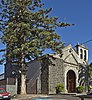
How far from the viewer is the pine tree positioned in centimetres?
3206

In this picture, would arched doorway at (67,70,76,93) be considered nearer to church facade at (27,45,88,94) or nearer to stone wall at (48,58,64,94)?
church facade at (27,45,88,94)

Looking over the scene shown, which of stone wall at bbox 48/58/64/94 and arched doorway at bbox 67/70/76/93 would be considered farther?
arched doorway at bbox 67/70/76/93

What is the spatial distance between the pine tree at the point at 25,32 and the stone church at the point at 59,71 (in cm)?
316

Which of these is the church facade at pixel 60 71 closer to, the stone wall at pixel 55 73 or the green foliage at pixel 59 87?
the stone wall at pixel 55 73

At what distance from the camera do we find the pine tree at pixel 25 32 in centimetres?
3206

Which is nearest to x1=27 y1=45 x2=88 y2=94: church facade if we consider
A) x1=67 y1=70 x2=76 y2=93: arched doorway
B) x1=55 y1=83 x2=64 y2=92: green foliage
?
x1=67 y1=70 x2=76 y2=93: arched doorway

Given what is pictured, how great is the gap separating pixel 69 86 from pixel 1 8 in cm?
1605

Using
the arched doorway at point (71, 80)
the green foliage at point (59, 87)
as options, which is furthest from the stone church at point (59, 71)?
the green foliage at point (59, 87)

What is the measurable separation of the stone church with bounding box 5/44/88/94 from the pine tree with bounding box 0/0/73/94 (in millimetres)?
3159

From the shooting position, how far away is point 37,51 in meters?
31.9

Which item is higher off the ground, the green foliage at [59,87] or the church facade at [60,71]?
the church facade at [60,71]

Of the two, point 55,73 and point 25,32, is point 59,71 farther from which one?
point 25,32

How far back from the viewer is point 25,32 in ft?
107

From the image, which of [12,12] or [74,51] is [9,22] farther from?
[74,51]
